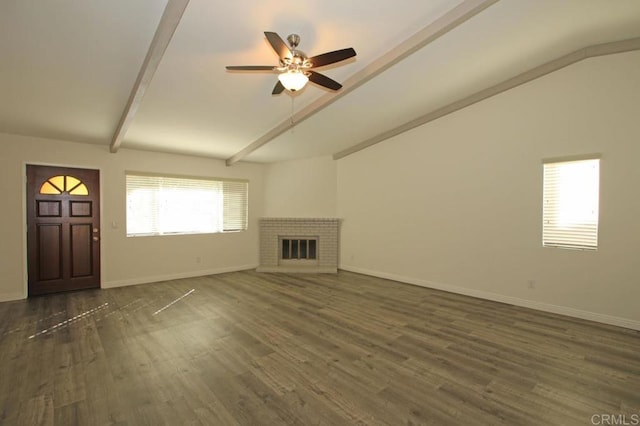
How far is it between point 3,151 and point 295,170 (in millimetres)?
4847

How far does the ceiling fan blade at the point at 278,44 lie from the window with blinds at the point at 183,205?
4315mm

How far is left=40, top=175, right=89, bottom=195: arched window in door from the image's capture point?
4688mm

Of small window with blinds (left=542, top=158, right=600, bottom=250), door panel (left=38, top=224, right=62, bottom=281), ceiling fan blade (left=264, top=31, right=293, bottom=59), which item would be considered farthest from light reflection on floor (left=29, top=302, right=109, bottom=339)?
small window with blinds (left=542, top=158, right=600, bottom=250)

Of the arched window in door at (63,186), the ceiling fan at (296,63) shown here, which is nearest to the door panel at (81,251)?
the arched window in door at (63,186)

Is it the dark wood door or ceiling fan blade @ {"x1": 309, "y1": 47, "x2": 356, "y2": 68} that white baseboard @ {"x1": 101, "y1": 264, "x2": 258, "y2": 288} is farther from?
ceiling fan blade @ {"x1": 309, "y1": 47, "x2": 356, "y2": 68}

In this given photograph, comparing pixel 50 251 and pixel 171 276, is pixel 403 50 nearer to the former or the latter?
pixel 171 276

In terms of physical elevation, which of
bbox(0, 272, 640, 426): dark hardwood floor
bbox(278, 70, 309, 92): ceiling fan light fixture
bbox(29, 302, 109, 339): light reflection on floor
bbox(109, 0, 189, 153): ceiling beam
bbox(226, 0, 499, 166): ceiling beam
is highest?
bbox(226, 0, 499, 166): ceiling beam

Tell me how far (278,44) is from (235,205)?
489 cm

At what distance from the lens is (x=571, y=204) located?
3816mm

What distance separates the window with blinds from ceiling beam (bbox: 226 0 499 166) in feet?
8.63

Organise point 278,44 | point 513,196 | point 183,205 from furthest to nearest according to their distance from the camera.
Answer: point 183,205, point 513,196, point 278,44

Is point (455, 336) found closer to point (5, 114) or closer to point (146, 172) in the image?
point (146, 172)

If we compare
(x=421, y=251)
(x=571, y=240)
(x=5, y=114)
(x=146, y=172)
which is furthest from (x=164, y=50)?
(x=571, y=240)

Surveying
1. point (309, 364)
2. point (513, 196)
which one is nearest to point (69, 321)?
point (309, 364)
